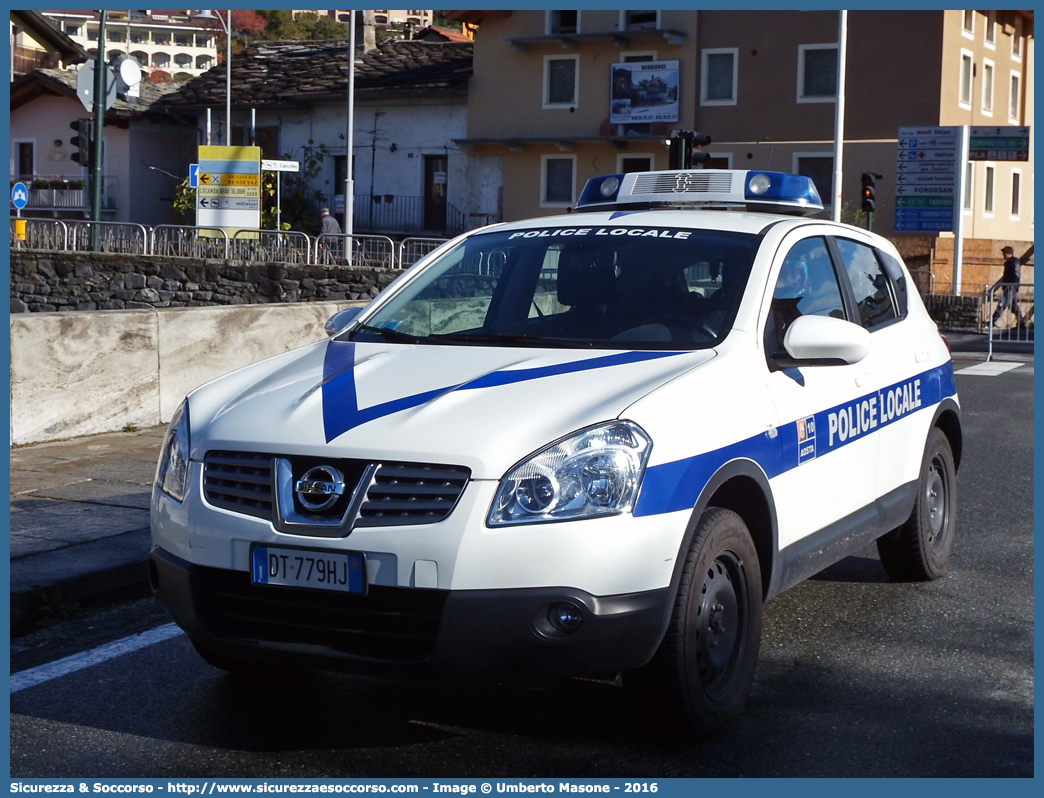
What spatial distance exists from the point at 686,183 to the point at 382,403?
2.61m

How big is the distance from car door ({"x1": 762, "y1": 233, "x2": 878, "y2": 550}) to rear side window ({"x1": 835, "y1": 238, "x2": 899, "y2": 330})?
0.49 ft

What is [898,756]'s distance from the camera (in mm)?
4207

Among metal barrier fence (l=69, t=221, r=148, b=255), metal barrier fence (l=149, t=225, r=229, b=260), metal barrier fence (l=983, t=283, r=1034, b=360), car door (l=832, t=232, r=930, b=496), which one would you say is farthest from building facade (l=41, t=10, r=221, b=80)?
car door (l=832, t=232, r=930, b=496)

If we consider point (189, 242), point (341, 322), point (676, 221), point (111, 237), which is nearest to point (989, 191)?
point (189, 242)

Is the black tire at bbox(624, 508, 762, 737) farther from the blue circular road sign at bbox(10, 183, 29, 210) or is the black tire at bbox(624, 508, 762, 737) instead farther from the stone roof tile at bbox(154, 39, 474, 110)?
the stone roof tile at bbox(154, 39, 474, 110)

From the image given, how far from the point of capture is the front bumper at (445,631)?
3881 millimetres

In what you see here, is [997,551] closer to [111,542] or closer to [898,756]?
[898,756]

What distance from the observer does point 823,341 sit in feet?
15.7

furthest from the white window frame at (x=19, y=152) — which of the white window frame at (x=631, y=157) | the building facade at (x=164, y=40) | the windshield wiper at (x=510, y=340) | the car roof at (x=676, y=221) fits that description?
the building facade at (x=164, y=40)

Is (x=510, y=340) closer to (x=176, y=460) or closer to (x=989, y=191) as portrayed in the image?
(x=176, y=460)

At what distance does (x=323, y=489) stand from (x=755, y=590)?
57.1 inches

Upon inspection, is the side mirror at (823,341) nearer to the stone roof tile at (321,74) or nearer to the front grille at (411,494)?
Result: the front grille at (411,494)

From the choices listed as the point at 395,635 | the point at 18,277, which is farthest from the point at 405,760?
the point at 18,277

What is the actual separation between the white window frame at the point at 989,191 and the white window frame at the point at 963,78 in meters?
1.87
